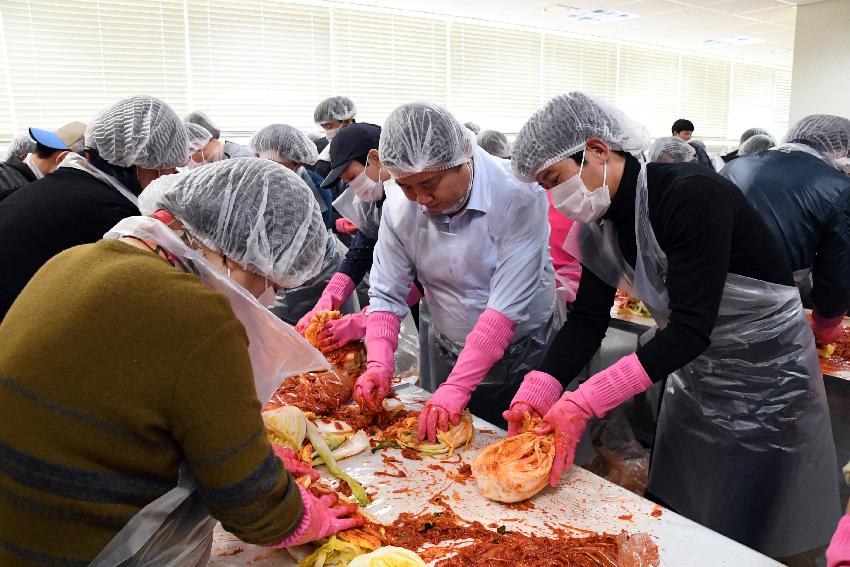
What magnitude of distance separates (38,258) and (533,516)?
6.05 feet

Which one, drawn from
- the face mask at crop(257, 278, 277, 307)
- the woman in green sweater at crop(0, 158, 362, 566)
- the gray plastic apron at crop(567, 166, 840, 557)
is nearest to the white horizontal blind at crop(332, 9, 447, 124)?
the gray plastic apron at crop(567, 166, 840, 557)

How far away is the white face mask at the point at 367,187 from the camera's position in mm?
3217

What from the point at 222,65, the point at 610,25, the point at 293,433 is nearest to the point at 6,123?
the point at 222,65

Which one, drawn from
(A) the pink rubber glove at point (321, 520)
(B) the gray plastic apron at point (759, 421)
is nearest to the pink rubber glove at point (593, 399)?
(B) the gray plastic apron at point (759, 421)

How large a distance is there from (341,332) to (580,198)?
3.79 feet

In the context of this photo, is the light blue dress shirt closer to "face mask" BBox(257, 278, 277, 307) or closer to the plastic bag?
the plastic bag

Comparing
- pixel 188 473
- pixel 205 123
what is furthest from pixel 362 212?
pixel 205 123

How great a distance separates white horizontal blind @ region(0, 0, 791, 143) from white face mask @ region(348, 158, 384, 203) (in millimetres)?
5017

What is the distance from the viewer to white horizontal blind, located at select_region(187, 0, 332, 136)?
753 centimetres

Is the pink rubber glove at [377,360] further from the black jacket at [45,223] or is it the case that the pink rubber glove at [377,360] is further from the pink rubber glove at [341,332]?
the black jacket at [45,223]

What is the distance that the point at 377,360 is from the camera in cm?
255

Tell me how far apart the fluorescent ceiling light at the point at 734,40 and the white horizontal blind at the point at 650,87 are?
3.48 feet

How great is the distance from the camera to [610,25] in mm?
10359

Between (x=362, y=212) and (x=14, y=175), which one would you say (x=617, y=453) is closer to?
(x=362, y=212)
